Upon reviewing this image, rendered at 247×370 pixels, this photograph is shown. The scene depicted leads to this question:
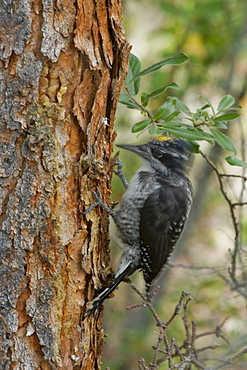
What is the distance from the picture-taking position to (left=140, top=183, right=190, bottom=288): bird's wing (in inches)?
134

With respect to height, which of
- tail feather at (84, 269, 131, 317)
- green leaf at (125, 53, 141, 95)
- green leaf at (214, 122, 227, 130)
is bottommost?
tail feather at (84, 269, 131, 317)

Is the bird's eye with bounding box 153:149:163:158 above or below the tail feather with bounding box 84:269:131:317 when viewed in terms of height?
above

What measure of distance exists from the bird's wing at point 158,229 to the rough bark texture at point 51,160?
0.89m

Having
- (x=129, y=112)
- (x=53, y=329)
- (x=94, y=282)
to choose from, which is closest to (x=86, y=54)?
(x=94, y=282)

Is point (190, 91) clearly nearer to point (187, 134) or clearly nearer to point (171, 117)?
point (171, 117)

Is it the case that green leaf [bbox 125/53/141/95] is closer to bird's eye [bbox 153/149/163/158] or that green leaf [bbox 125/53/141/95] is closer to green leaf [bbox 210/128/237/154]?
green leaf [bbox 210/128/237/154]

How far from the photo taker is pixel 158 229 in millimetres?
3436

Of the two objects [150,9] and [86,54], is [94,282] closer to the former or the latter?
[86,54]

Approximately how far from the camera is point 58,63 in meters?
2.32

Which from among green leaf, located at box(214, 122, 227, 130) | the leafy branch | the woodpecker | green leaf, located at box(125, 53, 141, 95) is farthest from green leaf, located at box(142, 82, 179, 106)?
the woodpecker

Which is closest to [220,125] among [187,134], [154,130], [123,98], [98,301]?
[187,134]

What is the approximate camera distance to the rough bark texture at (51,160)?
2.27m

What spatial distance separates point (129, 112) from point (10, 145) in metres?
4.16

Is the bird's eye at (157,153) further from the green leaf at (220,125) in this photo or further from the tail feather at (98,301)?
the tail feather at (98,301)
